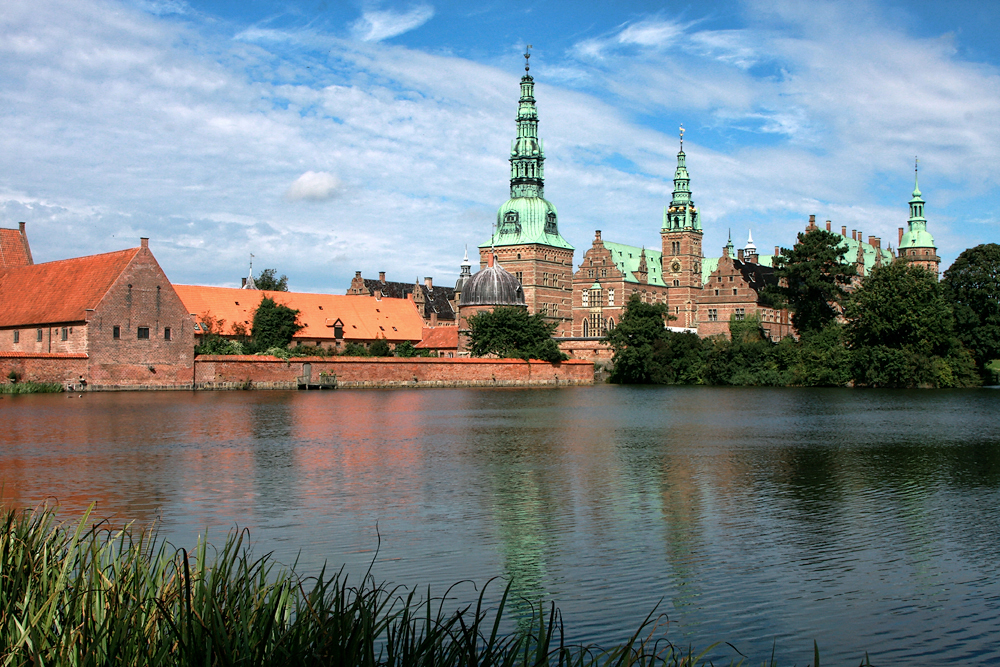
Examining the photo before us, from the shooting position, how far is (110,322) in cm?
4097

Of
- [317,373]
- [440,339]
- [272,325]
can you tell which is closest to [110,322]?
[317,373]

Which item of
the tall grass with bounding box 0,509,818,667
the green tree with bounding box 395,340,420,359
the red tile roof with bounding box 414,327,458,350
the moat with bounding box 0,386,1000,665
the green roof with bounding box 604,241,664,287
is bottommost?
the moat with bounding box 0,386,1000,665

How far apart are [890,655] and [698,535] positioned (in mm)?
3854

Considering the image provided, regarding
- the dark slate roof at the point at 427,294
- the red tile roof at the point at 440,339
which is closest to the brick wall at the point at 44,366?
the red tile roof at the point at 440,339

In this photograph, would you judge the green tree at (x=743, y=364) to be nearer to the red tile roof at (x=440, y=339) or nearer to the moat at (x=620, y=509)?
the red tile roof at (x=440, y=339)

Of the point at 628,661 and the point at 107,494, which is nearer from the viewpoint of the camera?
the point at 628,661

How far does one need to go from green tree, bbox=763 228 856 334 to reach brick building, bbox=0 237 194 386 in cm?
3464

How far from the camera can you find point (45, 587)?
17.5 ft

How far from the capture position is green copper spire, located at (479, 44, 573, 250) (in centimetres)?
8306

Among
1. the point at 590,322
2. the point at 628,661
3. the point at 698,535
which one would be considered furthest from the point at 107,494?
the point at 590,322

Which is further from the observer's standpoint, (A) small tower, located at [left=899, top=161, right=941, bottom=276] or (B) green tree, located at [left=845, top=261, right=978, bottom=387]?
(A) small tower, located at [left=899, top=161, right=941, bottom=276]

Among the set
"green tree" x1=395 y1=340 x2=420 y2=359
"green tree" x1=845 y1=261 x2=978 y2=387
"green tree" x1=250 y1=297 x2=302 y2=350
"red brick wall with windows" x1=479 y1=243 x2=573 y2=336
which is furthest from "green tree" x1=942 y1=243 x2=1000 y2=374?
"green tree" x1=250 y1=297 x2=302 y2=350

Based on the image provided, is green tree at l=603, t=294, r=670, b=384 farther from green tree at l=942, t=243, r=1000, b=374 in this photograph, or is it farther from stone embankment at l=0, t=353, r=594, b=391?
green tree at l=942, t=243, r=1000, b=374

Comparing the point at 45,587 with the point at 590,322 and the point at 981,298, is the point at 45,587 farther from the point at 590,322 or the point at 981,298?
the point at 590,322
